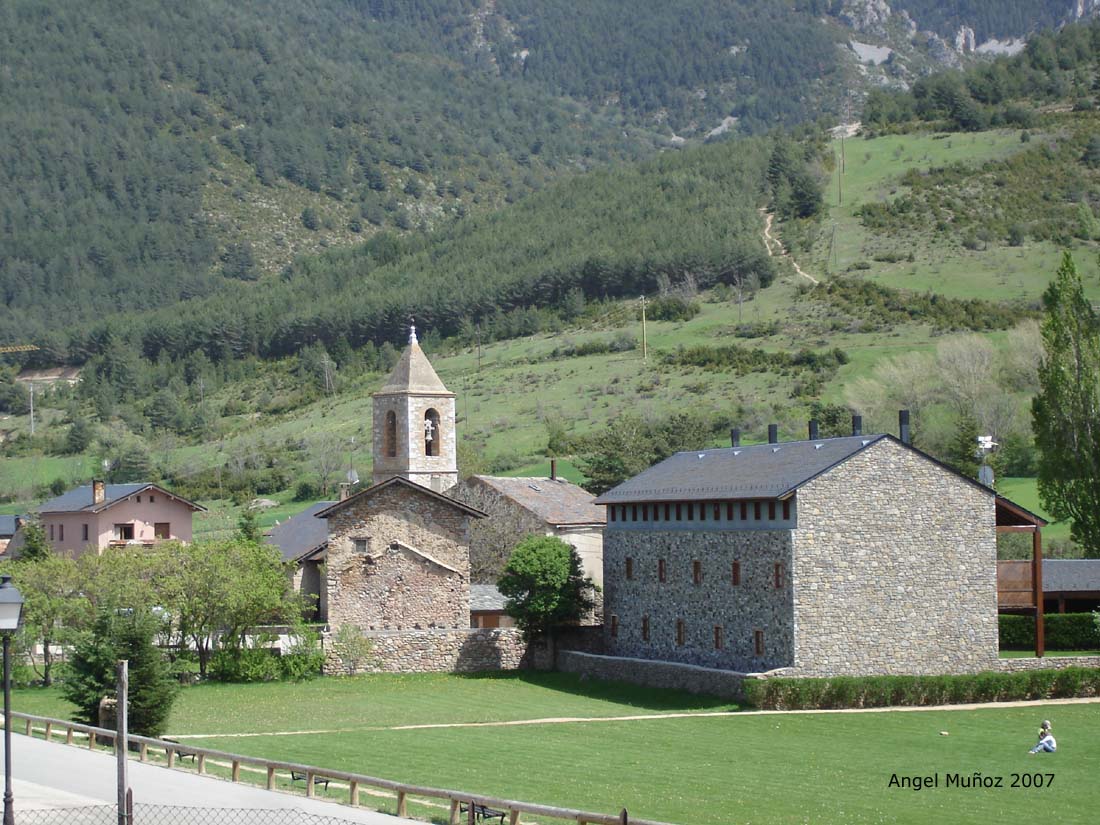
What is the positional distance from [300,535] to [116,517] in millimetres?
12830

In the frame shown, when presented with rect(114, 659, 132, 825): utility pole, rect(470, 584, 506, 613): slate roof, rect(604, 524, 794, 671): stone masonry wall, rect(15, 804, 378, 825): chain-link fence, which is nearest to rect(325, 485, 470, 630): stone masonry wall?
rect(470, 584, 506, 613): slate roof

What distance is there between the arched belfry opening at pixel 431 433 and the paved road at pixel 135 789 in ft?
134

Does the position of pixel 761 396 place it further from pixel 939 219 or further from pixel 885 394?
pixel 939 219

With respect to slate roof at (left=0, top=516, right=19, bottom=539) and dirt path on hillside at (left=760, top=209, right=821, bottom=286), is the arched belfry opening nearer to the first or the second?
slate roof at (left=0, top=516, right=19, bottom=539)

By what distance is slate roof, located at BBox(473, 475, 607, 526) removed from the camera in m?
66.8

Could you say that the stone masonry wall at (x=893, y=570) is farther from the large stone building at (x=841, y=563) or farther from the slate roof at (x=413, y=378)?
the slate roof at (x=413, y=378)

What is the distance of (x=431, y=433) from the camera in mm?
73312

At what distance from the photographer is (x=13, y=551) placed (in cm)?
8125

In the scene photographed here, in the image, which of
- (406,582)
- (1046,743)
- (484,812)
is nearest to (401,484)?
(406,582)

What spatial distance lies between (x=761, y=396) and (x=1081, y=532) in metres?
50.2

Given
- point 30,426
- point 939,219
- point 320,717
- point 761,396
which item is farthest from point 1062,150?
point 320,717

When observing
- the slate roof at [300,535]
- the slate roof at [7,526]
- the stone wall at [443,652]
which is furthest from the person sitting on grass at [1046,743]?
the slate roof at [7,526]

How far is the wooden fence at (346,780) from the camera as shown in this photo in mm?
23797

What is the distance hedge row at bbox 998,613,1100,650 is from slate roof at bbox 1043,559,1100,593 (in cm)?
221
